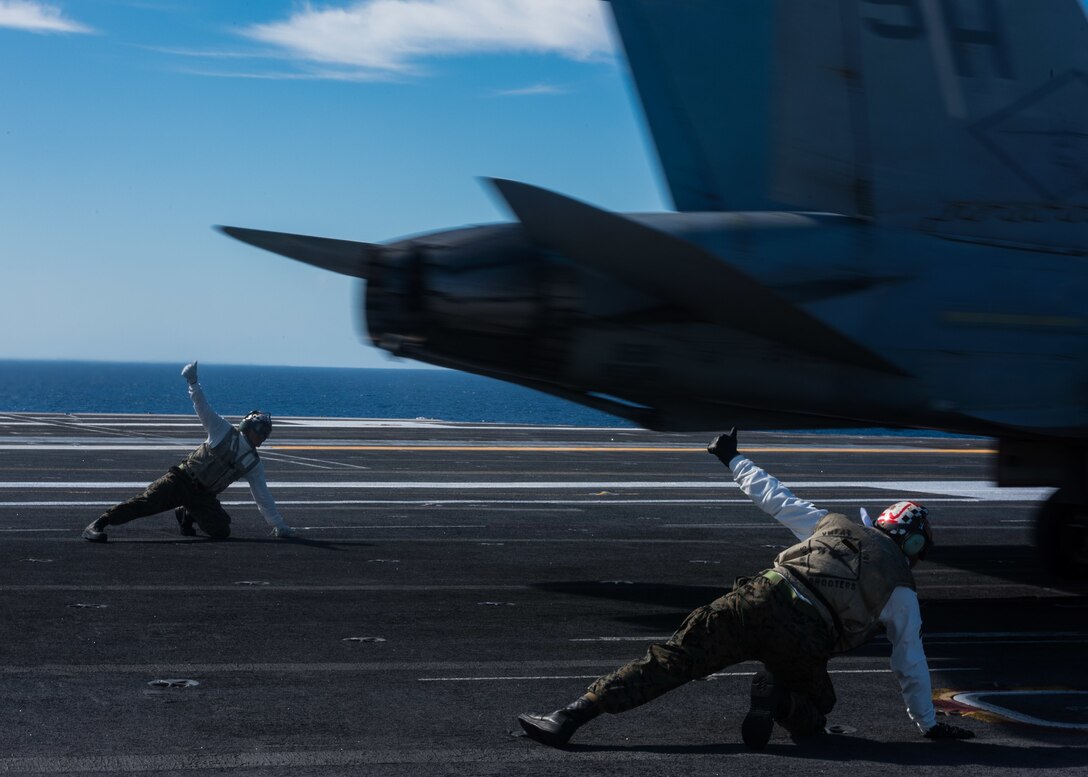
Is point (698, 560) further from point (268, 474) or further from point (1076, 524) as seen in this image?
point (268, 474)

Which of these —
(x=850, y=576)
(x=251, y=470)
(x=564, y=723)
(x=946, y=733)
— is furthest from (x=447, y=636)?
(x=251, y=470)

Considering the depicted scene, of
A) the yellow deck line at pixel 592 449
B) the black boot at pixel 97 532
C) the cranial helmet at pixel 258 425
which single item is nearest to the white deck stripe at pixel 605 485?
the black boot at pixel 97 532

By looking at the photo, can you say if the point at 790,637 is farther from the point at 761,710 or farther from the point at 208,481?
the point at 208,481

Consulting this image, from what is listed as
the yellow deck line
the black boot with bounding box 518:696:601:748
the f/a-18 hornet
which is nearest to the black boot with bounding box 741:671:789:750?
the black boot with bounding box 518:696:601:748

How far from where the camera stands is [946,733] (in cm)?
732

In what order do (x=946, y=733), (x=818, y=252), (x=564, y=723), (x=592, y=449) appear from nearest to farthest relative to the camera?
(x=564, y=723) < (x=946, y=733) < (x=818, y=252) < (x=592, y=449)

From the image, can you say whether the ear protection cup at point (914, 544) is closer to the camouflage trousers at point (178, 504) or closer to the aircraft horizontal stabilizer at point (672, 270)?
the aircraft horizontal stabilizer at point (672, 270)

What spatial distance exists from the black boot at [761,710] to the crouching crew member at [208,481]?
31.3 ft

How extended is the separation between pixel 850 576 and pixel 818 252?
3851 mm

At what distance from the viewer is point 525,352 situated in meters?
10.0

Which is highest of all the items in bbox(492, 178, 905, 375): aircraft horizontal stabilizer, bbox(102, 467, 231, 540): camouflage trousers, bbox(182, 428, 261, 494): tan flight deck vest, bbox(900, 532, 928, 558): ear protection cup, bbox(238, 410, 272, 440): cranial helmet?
bbox(492, 178, 905, 375): aircraft horizontal stabilizer

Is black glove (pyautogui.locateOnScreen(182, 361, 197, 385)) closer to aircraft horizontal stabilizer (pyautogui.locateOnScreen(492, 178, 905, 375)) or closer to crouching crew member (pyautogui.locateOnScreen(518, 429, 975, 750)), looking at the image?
aircraft horizontal stabilizer (pyautogui.locateOnScreen(492, 178, 905, 375))

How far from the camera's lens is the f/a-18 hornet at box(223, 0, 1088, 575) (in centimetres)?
985

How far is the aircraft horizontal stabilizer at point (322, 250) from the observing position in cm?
991
